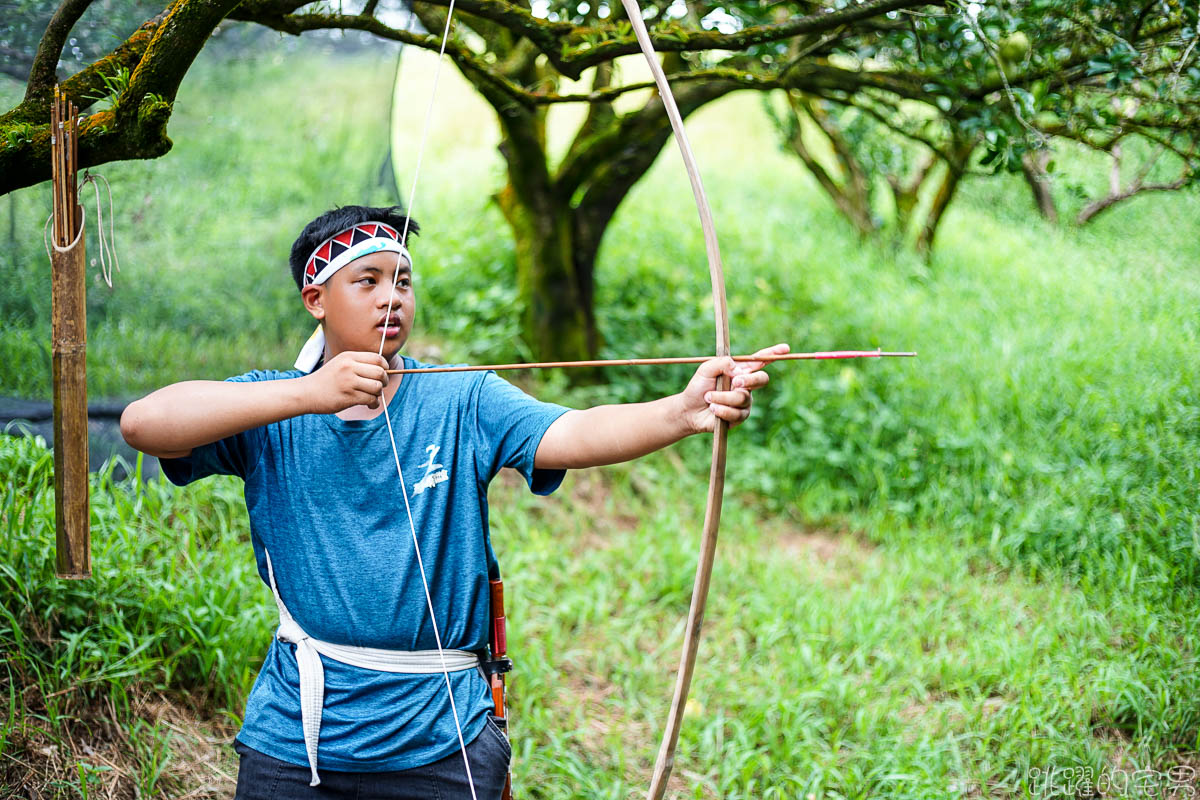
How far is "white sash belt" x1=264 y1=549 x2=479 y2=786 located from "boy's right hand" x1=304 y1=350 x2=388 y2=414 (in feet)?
1.29

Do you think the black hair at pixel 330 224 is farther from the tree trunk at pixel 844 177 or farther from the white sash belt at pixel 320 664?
the tree trunk at pixel 844 177

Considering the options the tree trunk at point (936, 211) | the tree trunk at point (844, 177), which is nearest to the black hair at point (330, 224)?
the tree trunk at point (936, 211)

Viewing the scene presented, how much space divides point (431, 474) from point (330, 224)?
0.55 metres

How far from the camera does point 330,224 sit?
198 cm

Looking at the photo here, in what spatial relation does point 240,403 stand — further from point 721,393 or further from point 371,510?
point 721,393

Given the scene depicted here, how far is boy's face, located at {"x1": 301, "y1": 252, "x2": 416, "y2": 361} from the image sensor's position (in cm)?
192

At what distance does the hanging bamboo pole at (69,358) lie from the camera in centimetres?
188

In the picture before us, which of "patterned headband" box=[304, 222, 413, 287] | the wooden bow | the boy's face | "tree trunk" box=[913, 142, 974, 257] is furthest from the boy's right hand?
"tree trunk" box=[913, 142, 974, 257]

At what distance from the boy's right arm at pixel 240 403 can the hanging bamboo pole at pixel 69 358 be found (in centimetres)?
23

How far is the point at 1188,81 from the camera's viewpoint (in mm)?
3234

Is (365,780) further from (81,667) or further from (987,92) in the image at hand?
(987,92)

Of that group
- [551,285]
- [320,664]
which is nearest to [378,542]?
[320,664]

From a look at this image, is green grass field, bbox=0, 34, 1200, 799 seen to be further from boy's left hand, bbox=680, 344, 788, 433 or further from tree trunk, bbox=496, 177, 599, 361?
boy's left hand, bbox=680, 344, 788, 433

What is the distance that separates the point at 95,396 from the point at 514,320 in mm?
2338
